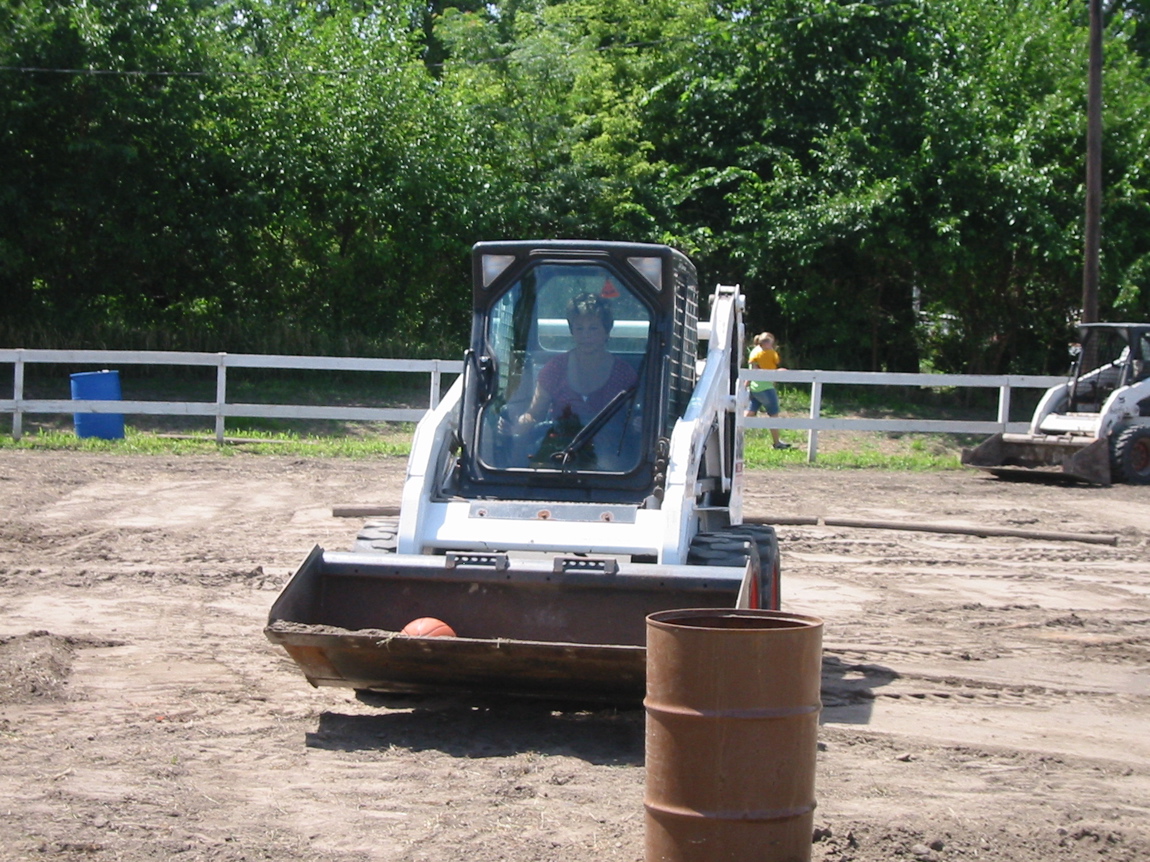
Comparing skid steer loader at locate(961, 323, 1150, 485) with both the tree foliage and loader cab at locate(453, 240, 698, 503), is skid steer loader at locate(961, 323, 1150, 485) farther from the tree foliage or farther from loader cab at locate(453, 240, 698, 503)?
loader cab at locate(453, 240, 698, 503)

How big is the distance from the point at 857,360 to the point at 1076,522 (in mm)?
13305

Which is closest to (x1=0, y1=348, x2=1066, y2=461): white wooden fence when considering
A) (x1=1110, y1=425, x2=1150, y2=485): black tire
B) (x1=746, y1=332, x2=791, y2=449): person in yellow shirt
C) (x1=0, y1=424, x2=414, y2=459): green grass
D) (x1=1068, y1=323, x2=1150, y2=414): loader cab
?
(x1=0, y1=424, x2=414, y2=459): green grass

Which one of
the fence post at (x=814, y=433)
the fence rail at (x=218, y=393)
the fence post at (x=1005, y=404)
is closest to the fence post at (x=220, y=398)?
the fence rail at (x=218, y=393)

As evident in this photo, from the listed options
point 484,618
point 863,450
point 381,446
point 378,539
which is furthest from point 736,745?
point 863,450

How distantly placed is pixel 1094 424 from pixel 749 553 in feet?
38.9

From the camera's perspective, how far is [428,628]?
A: 6016mm

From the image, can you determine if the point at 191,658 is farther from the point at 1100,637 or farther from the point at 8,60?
the point at 8,60

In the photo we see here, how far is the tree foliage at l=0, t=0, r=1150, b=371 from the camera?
78.3 ft

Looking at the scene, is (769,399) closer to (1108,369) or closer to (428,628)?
(1108,369)

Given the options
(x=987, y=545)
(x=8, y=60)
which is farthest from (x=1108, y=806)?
(x=8, y=60)

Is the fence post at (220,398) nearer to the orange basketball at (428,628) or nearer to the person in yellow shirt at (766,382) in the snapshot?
the person in yellow shirt at (766,382)

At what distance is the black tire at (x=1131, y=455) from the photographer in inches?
661

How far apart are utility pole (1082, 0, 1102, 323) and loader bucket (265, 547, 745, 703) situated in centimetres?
1792

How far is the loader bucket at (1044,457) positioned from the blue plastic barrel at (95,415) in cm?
1145
